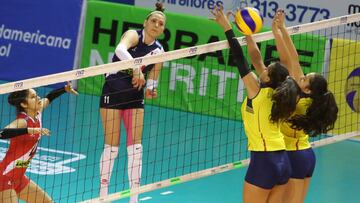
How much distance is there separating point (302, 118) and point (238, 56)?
866mm

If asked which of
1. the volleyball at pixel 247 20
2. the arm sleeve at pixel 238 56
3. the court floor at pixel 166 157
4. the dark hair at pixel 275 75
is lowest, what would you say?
the court floor at pixel 166 157

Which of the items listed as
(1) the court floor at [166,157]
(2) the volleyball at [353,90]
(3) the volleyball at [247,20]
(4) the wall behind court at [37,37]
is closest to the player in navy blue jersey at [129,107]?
(1) the court floor at [166,157]

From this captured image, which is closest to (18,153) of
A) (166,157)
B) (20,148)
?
(20,148)

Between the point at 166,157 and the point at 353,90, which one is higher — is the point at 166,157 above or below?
below

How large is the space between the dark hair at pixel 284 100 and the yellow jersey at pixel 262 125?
9 centimetres

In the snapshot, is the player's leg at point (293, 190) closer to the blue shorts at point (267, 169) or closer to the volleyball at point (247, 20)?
the blue shorts at point (267, 169)

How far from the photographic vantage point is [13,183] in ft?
31.0

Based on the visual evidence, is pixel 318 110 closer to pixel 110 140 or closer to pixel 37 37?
pixel 110 140

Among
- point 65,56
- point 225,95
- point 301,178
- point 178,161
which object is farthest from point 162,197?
point 65,56

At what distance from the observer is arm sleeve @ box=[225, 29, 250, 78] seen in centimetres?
903

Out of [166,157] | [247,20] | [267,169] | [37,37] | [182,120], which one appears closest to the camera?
[267,169]

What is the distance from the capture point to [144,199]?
39.1 feet

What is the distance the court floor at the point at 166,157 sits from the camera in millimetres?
12336

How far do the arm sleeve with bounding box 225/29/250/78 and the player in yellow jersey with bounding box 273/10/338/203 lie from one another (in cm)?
52
